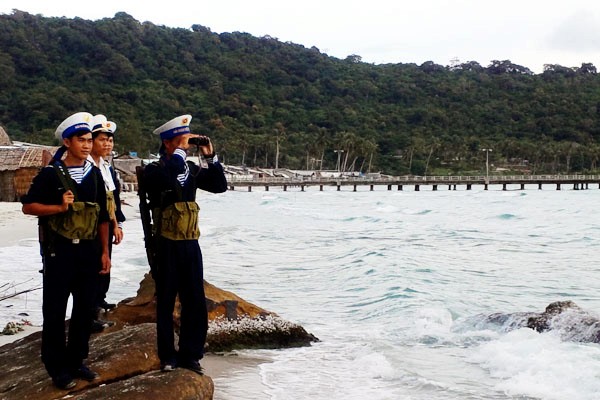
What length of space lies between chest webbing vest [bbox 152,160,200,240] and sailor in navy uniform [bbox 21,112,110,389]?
34 centimetres


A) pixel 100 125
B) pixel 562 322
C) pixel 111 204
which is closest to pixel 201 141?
pixel 111 204

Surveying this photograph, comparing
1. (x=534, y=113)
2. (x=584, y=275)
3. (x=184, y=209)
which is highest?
(x=534, y=113)

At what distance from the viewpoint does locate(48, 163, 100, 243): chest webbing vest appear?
413 cm

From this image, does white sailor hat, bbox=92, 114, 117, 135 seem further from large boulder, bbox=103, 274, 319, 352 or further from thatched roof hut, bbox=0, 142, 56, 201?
thatched roof hut, bbox=0, 142, 56, 201

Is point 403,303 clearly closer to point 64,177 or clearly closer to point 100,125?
point 100,125

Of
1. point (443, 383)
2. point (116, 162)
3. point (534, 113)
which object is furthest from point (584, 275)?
point (534, 113)

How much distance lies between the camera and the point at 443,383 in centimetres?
643

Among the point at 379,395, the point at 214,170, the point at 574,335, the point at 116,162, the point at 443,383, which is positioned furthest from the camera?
the point at 116,162

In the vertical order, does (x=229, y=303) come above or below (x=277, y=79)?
below

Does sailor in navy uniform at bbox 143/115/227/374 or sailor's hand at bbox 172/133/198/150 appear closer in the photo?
sailor in navy uniform at bbox 143/115/227/374

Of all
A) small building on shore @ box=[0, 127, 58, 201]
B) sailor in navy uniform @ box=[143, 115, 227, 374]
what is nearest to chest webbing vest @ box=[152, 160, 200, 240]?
sailor in navy uniform @ box=[143, 115, 227, 374]

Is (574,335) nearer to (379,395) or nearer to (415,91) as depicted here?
(379,395)

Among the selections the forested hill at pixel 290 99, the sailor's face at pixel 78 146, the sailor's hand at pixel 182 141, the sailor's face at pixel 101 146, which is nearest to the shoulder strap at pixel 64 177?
the sailor's face at pixel 78 146

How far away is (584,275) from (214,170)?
1262 centimetres
